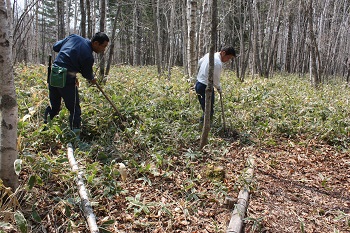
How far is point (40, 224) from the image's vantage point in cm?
287

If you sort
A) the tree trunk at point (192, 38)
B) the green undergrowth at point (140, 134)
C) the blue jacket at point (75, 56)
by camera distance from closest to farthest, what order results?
the green undergrowth at point (140, 134) → the blue jacket at point (75, 56) → the tree trunk at point (192, 38)

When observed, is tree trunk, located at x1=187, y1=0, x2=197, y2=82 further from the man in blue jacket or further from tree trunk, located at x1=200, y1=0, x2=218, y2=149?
the man in blue jacket

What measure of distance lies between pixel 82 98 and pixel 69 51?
1757 mm

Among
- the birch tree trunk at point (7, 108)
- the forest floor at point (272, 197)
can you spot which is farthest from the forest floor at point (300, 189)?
the birch tree trunk at point (7, 108)

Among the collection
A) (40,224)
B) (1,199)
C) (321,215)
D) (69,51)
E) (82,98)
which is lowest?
(321,215)

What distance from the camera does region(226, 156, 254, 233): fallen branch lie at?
3.12 meters

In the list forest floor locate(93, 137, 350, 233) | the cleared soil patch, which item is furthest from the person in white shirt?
the cleared soil patch

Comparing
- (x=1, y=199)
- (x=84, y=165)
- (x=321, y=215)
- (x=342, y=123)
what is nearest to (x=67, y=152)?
(x=84, y=165)

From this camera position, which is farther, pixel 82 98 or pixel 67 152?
pixel 82 98

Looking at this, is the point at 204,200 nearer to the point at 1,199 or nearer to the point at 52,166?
the point at 52,166

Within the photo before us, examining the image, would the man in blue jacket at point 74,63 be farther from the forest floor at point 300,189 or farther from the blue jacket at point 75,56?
the forest floor at point 300,189

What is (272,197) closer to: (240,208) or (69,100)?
(240,208)

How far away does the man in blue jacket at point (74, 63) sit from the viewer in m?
4.50

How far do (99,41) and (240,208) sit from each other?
3.25 metres
